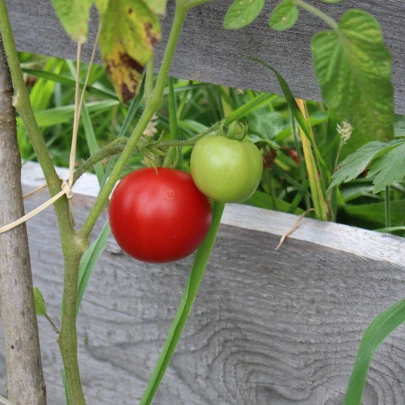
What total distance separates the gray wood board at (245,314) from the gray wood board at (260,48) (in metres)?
0.16

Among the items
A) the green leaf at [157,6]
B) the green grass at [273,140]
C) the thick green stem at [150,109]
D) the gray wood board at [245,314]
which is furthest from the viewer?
the green grass at [273,140]

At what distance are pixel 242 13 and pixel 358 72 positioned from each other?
0.10 metres

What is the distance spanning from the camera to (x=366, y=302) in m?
0.74

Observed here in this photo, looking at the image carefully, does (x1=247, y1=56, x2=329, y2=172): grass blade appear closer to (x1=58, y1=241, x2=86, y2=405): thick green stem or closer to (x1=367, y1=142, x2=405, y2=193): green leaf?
(x1=367, y1=142, x2=405, y2=193): green leaf

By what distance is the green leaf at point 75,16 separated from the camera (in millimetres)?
402

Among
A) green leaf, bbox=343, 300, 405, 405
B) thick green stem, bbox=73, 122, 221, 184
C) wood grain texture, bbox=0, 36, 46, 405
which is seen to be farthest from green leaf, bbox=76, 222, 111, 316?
green leaf, bbox=343, 300, 405, 405

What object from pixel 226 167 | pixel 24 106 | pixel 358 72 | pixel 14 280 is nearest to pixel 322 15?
pixel 358 72

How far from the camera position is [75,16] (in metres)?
0.41

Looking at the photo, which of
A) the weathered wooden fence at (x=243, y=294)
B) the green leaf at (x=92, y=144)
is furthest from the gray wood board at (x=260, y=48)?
the green leaf at (x=92, y=144)

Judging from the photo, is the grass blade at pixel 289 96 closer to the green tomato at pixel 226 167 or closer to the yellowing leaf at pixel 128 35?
the green tomato at pixel 226 167

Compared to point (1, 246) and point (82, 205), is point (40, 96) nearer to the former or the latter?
point (82, 205)

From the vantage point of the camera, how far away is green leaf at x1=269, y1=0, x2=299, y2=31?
46cm

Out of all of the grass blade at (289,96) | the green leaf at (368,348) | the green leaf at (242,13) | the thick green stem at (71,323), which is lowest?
the thick green stem at (71,323)

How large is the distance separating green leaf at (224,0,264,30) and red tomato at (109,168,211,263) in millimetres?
166
